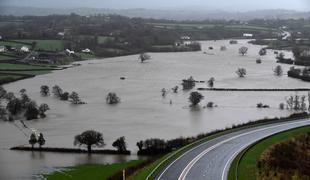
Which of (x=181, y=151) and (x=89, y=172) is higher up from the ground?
(x=181, y=151)

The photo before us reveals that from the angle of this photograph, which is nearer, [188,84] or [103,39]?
[188,84]

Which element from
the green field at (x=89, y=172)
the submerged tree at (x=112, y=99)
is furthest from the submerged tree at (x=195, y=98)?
the green field at (x=89, y=172)

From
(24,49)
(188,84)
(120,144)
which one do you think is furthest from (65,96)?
(24,49)

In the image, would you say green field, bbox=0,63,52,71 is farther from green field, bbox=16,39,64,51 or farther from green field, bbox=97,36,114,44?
green field, bbox=97,36,114,44

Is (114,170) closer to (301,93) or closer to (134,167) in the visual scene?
(134,167)

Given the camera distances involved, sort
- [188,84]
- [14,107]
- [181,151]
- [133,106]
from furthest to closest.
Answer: [188,84], [133,106], [14,107], [181,151]

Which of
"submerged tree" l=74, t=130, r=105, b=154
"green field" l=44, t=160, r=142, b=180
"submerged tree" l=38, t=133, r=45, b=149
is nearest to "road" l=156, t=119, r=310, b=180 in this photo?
"green field" l=44, t=160, r=142, b=180

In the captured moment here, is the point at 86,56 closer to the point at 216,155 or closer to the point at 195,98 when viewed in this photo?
the point at 195,98
